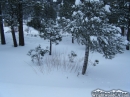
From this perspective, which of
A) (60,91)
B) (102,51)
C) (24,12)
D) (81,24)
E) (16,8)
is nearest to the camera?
(60,91)

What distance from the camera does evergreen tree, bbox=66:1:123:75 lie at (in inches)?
225

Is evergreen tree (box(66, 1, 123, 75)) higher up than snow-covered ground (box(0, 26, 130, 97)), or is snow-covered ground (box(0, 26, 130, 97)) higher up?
evergreen tree (box(66, 1, 123, 75))

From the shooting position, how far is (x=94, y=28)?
577 cm

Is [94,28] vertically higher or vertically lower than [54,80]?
higher

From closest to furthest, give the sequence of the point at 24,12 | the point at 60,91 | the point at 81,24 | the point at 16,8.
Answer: the point at 60,91, the point at 81,24, the point at 16,8, the point at 24,12

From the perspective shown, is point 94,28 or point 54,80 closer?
point 94,28

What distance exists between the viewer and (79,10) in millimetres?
6031

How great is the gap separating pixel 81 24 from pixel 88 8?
718 millimetres

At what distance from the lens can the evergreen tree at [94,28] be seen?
5.71 m

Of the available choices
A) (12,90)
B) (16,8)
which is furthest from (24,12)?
(12,90)

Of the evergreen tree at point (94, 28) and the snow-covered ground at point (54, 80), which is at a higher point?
the evergreen tree at point (94, 28)

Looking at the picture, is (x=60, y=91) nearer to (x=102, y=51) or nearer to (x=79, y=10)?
(x=102, y=51)

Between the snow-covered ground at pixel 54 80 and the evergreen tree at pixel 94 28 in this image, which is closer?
the snow-covered ground at pixel 54 80

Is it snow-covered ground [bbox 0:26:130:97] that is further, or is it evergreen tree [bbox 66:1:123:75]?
evergreen tree [bbox 66:1:123:75]
